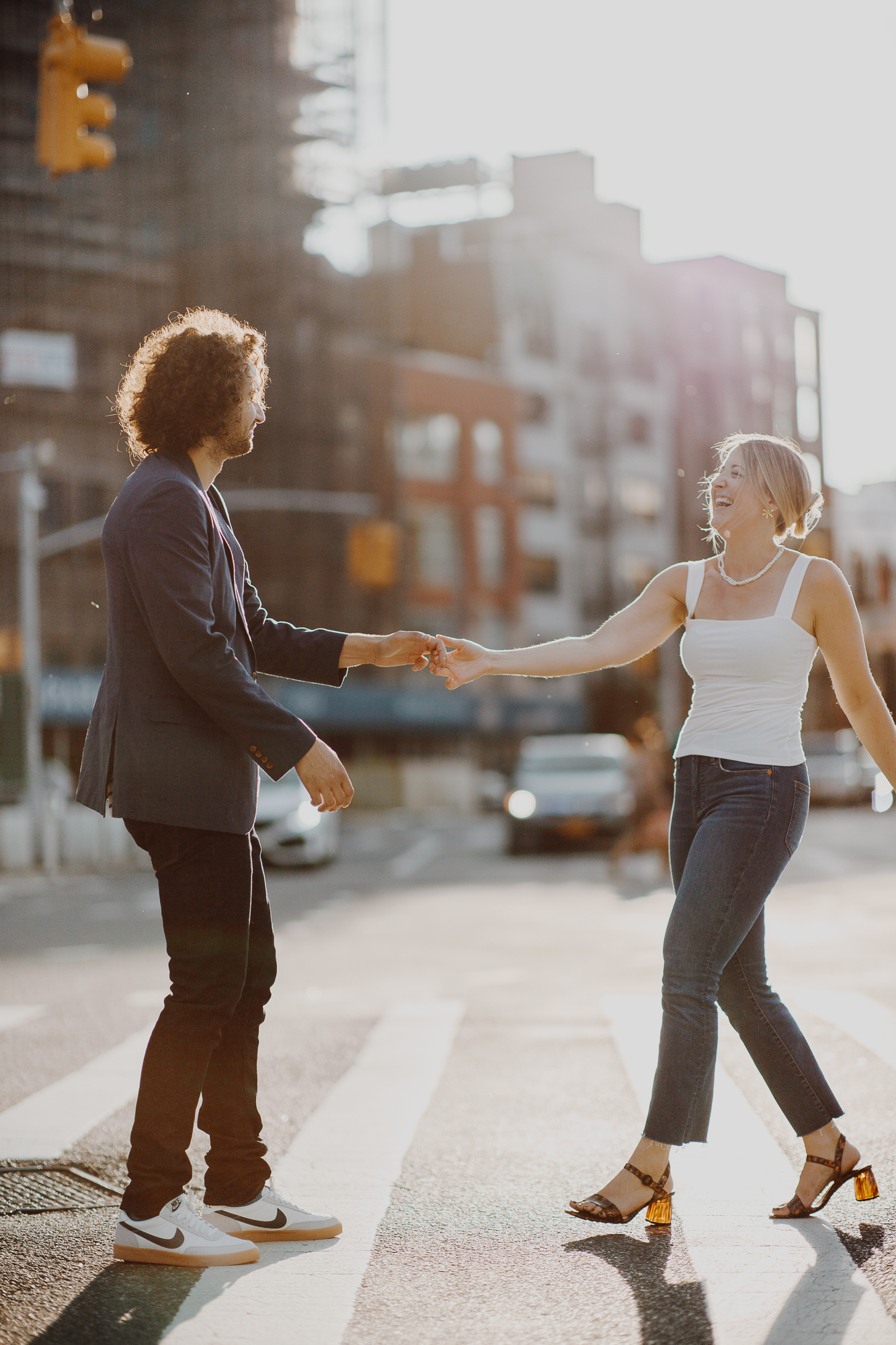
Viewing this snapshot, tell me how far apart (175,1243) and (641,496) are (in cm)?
7008

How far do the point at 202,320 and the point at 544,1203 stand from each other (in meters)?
2.41

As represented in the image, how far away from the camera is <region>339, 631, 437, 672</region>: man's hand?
14.6ft

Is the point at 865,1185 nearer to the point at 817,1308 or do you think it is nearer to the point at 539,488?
the point at 817,1308

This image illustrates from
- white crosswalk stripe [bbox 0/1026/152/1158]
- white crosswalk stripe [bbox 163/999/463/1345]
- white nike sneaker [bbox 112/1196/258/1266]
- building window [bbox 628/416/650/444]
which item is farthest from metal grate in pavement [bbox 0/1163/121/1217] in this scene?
building window [bbox 628/416/650/444]

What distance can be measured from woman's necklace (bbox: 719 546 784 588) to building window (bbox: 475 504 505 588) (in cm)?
5658

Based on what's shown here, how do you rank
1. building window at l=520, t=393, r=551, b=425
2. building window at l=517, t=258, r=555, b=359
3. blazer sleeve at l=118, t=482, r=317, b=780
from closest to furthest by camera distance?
blazer sleeve at l=118, t=482, r=317, b=780
building window at l=520, t=393, r=551, b=425
building window at l=517, t=258, r=555, b=359

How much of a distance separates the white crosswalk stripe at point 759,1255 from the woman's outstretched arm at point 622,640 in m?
1.42

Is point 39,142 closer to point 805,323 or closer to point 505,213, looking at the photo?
point 805,323

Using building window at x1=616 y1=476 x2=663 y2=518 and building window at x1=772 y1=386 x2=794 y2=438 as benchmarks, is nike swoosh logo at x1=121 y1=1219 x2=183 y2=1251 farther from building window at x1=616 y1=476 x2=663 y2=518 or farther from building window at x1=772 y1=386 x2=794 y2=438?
building window at x1=772 y1=386 x2=794 y2=438

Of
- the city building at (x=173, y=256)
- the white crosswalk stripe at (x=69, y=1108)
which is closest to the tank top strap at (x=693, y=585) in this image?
the white crosswalk stripe at (x=69, y=1108)

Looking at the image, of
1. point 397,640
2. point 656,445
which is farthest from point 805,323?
point 656,445

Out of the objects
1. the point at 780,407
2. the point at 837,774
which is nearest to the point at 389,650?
the point at 837,774

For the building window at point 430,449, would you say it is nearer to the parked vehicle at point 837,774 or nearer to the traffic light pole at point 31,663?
the parked vehicle at point 837,774

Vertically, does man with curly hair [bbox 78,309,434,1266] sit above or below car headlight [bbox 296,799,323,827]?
above
